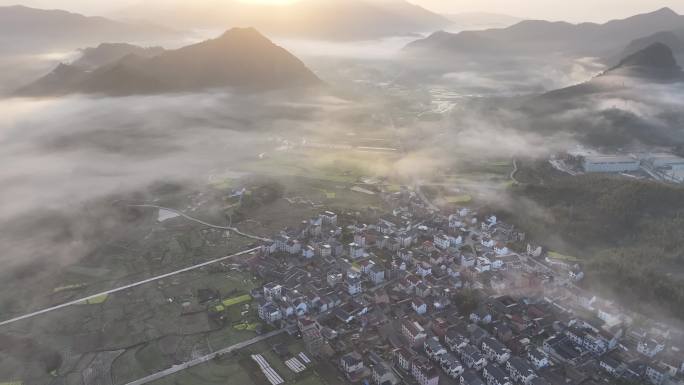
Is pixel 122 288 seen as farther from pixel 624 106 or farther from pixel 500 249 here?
pixel 624 106

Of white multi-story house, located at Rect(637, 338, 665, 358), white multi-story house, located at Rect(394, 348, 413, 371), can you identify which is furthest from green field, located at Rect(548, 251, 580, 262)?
white multi-story house, located at Rect(394, 348, 413, 371)

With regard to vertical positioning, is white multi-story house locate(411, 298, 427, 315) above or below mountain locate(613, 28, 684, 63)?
below

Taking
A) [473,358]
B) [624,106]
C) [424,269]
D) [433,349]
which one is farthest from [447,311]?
[624,106]

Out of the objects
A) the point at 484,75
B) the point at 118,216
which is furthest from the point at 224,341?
the point at 484,75

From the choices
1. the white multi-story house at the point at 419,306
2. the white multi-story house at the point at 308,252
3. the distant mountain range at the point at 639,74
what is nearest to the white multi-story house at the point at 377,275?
the white multi-story house at the point at 419,306

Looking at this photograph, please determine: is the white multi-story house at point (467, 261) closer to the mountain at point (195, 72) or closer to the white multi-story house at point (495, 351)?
the white multi-story house at point (495, 351)

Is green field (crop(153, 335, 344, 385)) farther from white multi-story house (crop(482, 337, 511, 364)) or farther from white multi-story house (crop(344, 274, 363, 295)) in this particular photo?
white multi-story house (crop(482, 337, 511, 364))
